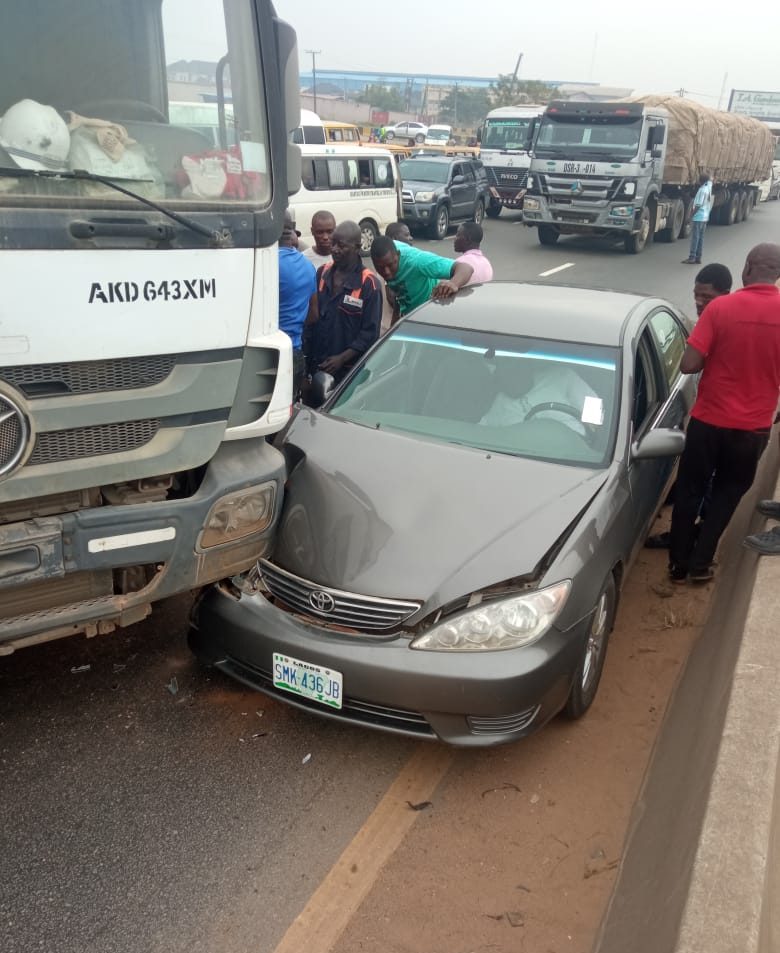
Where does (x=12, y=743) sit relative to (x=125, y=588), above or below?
below

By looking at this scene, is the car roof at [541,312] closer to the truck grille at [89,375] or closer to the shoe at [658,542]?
the shoe at [658,542]

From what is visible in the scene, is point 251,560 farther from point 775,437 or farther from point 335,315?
point 775,437

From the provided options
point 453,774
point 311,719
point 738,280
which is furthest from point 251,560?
point 738,280

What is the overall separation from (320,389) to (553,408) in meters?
1.30

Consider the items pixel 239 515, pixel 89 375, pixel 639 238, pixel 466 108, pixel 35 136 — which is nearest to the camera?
pixel 35 136

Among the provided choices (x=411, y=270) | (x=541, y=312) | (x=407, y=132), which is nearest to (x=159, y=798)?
(x=541, y=312)

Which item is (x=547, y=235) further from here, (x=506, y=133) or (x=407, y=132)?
(x=407, y=132)

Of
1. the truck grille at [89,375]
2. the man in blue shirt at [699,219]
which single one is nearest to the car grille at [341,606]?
the truck grille at [89,375]

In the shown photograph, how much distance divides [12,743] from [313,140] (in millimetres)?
23239

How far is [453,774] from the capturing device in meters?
3.31

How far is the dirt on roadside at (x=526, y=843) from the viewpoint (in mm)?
2600

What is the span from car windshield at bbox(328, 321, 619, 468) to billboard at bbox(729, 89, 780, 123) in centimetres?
6309

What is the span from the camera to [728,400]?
4328mm

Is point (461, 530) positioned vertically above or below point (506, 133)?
below
